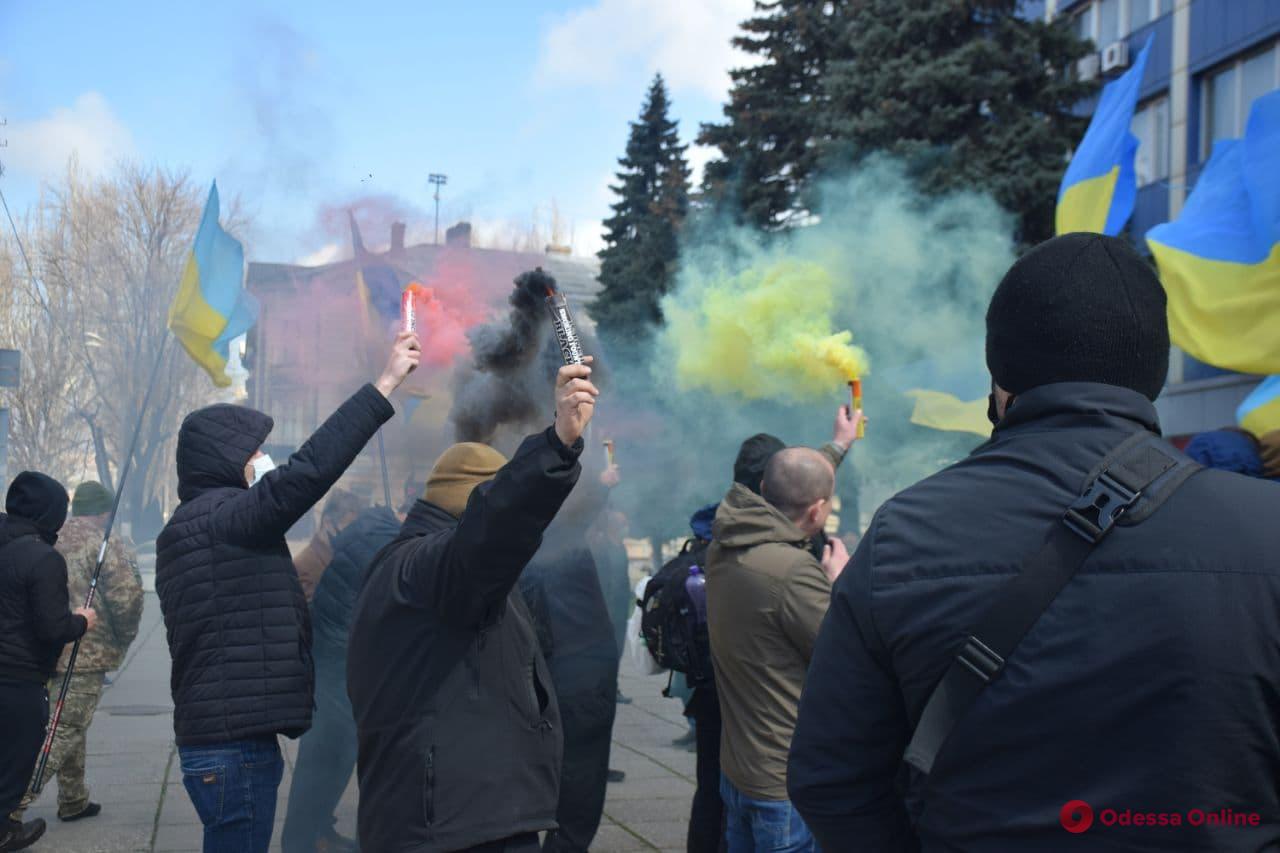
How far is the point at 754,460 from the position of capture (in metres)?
4.83

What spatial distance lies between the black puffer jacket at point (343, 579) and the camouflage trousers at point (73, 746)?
1.61 meters

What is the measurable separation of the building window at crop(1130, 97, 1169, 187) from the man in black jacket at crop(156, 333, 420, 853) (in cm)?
2040

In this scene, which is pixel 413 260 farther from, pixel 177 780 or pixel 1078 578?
pixel 1078 578

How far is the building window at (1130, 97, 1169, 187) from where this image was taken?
21.0 meters

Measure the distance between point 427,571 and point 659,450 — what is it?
991 centimetres

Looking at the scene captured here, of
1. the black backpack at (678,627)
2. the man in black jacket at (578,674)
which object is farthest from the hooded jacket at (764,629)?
the man in black jacket at (578,674)

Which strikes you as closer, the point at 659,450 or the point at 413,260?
the point at 413,260

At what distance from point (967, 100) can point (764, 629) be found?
13.9 metres

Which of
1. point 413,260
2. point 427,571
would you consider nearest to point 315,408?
point 413,260

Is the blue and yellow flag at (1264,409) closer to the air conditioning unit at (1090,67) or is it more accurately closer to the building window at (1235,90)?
the building window at (1235,90)

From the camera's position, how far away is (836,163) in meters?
16.3

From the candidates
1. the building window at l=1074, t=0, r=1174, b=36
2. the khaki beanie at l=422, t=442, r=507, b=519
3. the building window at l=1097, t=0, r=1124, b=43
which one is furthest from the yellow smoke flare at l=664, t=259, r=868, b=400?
the building window at l=1097, t=0, r=1124, b=43

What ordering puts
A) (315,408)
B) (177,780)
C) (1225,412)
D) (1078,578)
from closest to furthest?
(1078,578)
(177,780)
(315,408)
(1225,412)

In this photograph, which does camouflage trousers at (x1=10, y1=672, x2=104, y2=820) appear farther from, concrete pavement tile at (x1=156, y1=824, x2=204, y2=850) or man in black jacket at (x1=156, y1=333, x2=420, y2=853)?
man in black jacket at (x1=156, y1=333, x2=420, y2=853)
